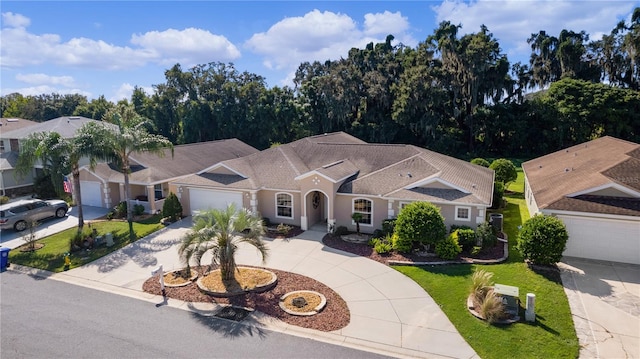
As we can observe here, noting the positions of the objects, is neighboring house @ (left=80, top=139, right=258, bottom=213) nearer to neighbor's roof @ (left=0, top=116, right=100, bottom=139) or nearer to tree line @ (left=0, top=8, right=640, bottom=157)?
neighbor's roof @ (left=0, top=116, right=100, bottom=139)

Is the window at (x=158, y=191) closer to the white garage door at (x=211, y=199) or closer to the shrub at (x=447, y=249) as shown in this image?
the white garage door at (x=211, y=199)

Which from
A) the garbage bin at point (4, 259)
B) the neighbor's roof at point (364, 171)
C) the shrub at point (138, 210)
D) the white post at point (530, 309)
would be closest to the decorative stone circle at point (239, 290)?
the neighbor's roof at point (364, 171)

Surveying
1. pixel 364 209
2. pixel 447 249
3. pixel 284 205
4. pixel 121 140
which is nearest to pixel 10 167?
pixel 121 140

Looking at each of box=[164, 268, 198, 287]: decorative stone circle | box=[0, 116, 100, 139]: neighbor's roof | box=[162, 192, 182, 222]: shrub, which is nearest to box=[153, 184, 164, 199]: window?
box=[162, 192, 182, 222]: shrub

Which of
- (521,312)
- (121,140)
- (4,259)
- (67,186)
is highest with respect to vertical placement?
(121,140)

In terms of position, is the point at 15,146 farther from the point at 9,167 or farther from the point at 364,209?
the point at 364,209

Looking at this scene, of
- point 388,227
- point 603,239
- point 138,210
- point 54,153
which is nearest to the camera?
point 603,239

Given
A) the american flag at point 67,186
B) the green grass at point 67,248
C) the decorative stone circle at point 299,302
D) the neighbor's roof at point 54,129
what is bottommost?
the decorative stone circle at point 299,302
